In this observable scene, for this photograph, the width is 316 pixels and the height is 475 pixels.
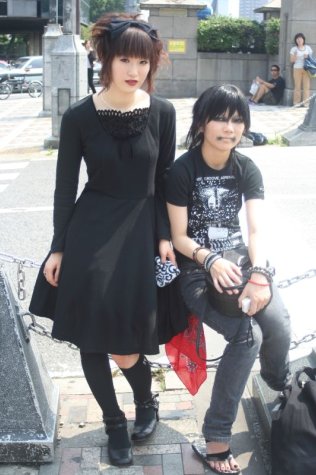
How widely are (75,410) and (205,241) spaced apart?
1.14 metres

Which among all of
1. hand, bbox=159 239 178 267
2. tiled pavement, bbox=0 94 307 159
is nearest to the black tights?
hand, bbox=159 239 178 267

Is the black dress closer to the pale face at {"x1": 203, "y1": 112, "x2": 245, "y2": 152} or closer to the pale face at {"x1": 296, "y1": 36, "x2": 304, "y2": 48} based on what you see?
the pale face at {"x1": 203, "y1": 112, "x2": 245, "y2": 152}

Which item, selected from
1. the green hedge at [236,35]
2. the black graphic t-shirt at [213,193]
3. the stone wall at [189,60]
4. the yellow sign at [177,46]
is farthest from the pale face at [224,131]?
the green hedge at [236,35]

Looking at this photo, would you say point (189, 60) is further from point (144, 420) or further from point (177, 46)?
point (144, 420)

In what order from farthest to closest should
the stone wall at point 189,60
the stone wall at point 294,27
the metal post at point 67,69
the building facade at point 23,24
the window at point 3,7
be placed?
the window at point 3,7, the building facade at point 23,24, the stone wall at point 189,60, the stone wall at point 294,27, the metal post at point 67,69

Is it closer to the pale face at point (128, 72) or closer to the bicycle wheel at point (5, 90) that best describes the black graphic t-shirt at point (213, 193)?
the pale face at point (128, 72)

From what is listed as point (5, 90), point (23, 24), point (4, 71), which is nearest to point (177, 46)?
point (5, 90)

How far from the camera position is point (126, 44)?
2.59 meters

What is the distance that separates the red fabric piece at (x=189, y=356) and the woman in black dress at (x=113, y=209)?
0.78 feet

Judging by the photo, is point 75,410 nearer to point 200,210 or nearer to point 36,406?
point 36,406

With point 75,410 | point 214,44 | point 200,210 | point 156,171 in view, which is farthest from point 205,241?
point 214,44

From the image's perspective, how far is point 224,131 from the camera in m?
2.71

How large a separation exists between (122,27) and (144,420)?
168 centimetres

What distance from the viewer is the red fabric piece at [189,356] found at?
2.90 m
